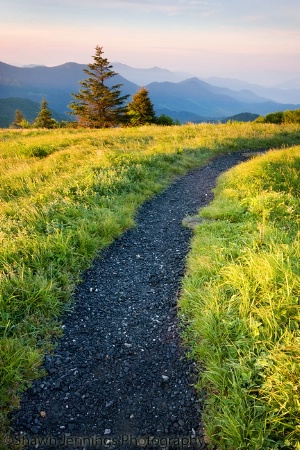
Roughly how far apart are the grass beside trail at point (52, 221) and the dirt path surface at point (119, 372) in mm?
316

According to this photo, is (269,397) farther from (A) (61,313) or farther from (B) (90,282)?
(B) (90,282)

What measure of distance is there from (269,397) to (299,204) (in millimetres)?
6705

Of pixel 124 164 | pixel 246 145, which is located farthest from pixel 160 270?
pixel 246 145

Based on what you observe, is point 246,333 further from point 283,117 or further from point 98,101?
point 98,101

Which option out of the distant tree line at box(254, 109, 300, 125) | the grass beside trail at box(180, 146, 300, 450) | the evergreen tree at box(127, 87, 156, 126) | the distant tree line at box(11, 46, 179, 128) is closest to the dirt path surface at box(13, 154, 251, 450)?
the grass beside trail at box(180, 146, 300, 450)

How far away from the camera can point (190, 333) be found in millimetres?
4512

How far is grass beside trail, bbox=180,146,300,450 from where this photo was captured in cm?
299

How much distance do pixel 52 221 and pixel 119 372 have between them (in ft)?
12.7

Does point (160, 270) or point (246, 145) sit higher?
point (246, 145)

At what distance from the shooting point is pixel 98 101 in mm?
47094

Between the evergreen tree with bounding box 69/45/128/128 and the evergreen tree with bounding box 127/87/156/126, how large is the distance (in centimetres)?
277

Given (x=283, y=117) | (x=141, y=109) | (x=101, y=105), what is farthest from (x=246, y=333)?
(x=101, y=105)

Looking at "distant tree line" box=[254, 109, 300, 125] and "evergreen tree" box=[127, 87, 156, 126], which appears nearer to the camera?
"distant tree line" box=[254, 109, 300, 125]

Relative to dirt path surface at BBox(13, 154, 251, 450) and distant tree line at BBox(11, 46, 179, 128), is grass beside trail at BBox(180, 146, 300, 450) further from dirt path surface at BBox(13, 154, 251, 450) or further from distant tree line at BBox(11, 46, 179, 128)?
distant tree line at BBox(11, 46, 179, 128)
